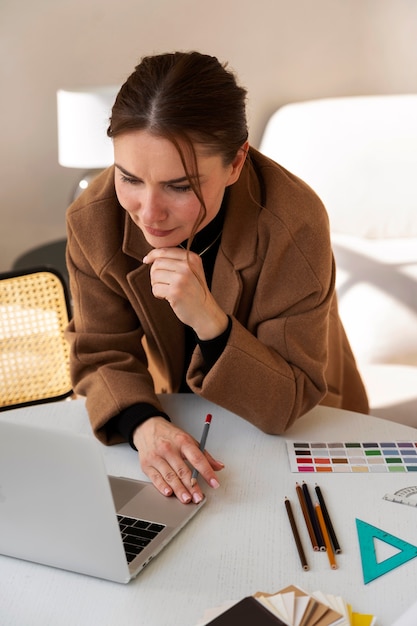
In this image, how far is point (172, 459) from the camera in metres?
1.34

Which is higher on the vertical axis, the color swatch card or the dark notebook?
the dark notebook

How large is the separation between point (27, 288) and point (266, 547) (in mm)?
960

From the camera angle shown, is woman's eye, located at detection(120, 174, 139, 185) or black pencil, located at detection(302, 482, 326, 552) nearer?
black pencil, located at detection(302, 482, 326, 552)

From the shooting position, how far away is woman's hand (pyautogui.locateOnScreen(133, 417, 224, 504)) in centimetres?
129

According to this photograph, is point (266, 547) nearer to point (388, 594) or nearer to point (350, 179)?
point (388, 594)

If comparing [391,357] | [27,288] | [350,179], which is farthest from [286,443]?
[350,179]

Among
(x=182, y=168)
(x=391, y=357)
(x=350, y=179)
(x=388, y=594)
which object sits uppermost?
(x=182, y=168)

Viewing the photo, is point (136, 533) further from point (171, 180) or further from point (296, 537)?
point (171, 180)

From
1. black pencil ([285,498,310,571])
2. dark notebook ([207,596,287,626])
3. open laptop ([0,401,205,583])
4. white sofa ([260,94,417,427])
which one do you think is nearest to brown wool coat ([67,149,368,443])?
black pencil ([285,498,310,571])

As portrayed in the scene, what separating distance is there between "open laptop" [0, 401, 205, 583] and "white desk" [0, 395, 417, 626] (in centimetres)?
3

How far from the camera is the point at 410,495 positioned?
127 centimetres

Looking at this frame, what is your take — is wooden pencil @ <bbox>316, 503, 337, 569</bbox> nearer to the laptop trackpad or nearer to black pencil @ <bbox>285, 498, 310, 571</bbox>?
black pencil @ <bbox>285, 498, 310, 571</bbox>

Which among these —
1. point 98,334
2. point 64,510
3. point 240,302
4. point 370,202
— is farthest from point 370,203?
point 64,510

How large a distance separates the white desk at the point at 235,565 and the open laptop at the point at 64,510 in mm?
25
